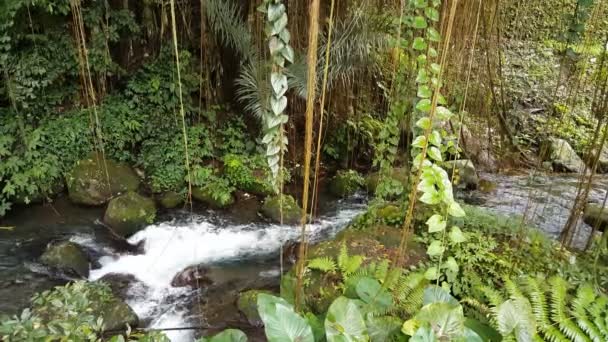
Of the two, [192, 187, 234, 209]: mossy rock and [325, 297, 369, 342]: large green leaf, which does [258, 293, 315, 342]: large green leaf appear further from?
[192, 187, 234, 209]: mossy rock

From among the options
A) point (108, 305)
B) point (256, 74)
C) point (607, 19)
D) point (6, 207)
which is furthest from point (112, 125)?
point (607, 19)

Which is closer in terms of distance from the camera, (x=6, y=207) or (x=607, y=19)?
(x=6, y=207)

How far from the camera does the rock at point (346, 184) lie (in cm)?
436

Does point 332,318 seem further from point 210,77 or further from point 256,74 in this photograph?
point 210,77

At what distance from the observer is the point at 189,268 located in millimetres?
3096

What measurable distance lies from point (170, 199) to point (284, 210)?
45.0 inches

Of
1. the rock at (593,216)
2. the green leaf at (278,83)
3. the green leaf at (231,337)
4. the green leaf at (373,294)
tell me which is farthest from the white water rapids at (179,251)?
the rock at (593,216)

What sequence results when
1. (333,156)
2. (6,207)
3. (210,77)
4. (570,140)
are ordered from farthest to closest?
(570,140), (333,156), (210,77), (6,207)

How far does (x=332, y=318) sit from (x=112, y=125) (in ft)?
11.7

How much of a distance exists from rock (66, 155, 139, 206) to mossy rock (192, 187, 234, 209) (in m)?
0.58

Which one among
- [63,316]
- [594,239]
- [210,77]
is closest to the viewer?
[63,316]

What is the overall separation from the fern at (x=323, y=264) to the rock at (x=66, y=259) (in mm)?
1825

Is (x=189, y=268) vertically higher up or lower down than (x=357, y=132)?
lower down

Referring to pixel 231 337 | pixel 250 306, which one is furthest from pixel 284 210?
pixel 231 337
